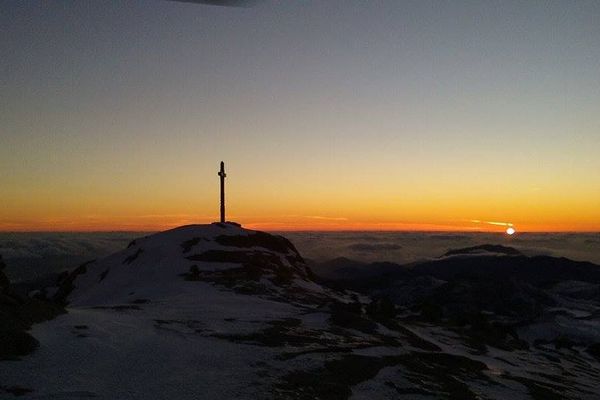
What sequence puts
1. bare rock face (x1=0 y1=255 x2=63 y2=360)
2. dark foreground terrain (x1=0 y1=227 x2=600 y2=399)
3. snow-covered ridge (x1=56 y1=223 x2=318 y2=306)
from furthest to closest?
snow-covered ridge (x1=56 y1=223 x2=318 y2=306), bare rock face (x1=0 y1=255 x2=63 y2=360), dark foreground terrain (x1=0 y1=227 x2=600 y2=399)

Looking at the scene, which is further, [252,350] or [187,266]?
[187,266]

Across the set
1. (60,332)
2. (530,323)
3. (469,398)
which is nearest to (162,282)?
(60,332)

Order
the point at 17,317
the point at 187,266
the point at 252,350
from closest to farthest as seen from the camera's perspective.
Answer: the point at 17,317 < the point at 252,350 < the point at 187,266

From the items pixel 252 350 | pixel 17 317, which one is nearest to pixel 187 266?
pixel 17 317

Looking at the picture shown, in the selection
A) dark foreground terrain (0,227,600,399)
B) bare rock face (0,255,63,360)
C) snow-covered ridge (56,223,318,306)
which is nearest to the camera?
dark foreground terrain (0,227,600,399)

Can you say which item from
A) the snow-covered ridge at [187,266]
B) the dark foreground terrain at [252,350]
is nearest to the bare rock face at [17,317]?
the dark foreground terrain at [252,350]

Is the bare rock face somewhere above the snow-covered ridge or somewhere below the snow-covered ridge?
above

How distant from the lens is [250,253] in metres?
49.3

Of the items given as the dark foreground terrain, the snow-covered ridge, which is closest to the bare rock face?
the dark foreground terrain

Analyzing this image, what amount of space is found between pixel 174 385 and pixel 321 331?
33.0 ft

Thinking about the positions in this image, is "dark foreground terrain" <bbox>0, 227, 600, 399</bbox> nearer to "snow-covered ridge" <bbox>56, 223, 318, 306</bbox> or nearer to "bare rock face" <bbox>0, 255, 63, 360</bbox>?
"bare rock face" <bbox>0, 255, 63, 360</bbox>

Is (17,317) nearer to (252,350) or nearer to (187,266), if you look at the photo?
(252,350)

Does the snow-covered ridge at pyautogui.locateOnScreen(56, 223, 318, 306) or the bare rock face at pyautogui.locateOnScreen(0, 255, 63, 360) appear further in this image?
the snow-covered ridge at pyautogui.locateOnScreen(56, 223, 318, 306)

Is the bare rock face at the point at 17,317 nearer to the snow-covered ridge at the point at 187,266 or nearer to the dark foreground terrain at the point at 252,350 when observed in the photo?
the dark foreground terrain at the point at 252,350
